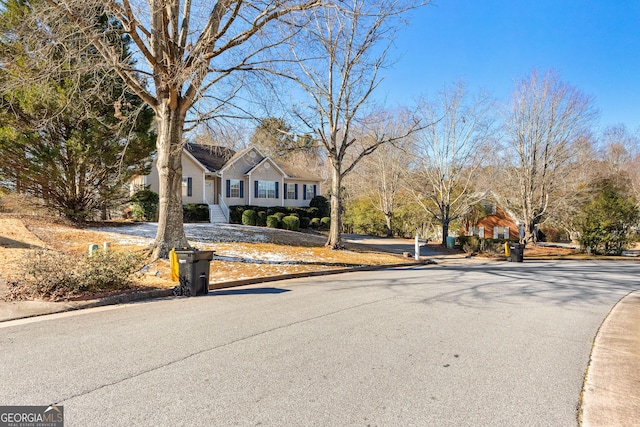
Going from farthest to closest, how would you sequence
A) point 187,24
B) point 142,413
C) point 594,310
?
1. point 187,24
2. point 594,310
3. point 142,413

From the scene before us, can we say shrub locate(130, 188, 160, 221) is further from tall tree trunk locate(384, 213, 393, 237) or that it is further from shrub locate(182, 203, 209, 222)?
tall tree trunk locate(384, 213, 393, 237)

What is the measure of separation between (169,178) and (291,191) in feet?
71.0

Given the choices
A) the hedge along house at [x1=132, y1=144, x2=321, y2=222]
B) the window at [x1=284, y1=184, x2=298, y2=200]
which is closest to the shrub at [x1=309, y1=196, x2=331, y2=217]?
the hedge along house at [x1=132, y1=144, x2=321, y2=222]

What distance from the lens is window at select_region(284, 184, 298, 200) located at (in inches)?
1268

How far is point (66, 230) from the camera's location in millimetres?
14227

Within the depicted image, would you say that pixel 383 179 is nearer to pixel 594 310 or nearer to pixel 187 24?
pixel 187 24

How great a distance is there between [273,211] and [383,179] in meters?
9.61

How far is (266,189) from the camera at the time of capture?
3064cm

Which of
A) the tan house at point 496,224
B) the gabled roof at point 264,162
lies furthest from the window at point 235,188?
the tan house at point 496,224

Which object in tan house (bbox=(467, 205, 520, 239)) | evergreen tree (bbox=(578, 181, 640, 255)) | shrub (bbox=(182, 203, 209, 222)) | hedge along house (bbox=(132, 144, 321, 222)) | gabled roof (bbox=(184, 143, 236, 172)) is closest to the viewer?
evergreen tree (bbox=(578, 181, 640, 255))

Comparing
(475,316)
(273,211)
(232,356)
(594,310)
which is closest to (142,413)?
(232,356)

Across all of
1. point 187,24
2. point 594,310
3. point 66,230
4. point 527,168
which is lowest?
point 594,310

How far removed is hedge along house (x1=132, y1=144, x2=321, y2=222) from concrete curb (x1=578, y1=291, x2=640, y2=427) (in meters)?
24.0

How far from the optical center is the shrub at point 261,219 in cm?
2787
